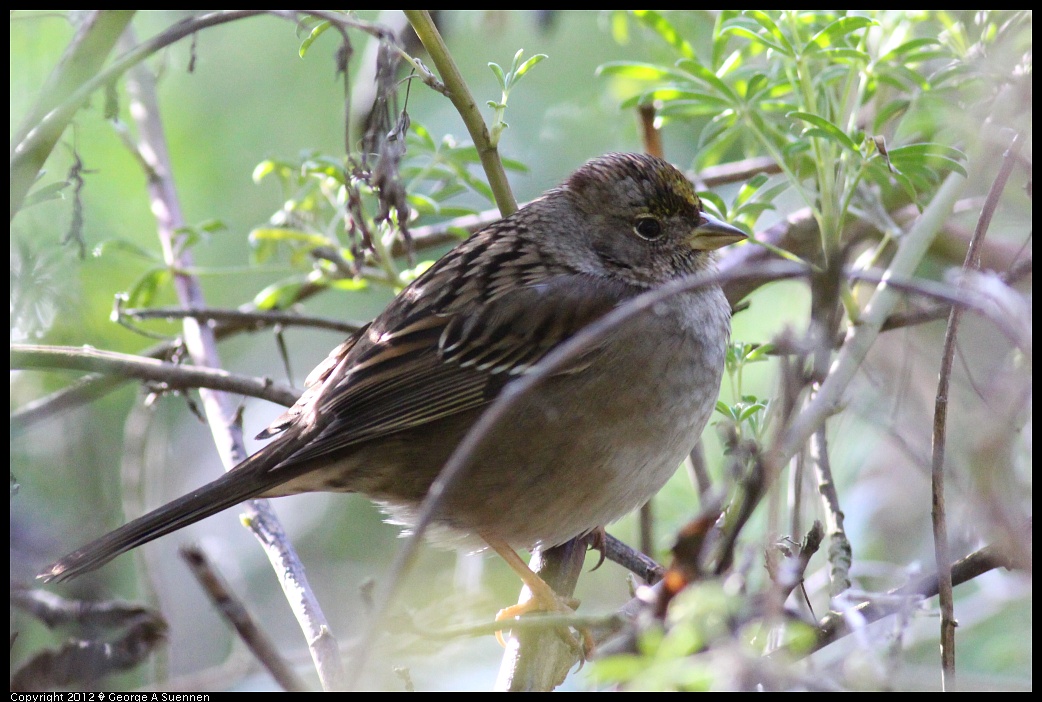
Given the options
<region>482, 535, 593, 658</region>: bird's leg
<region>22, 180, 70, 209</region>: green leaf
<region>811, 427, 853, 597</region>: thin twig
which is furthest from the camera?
<region>482, 535, 593, 658</region>: bird's leg

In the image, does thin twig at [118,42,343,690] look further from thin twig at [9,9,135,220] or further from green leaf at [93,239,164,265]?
thin twig at [9,9,135,220]

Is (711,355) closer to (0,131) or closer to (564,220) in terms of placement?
(564,220)

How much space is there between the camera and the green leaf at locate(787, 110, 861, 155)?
2355 millimetres

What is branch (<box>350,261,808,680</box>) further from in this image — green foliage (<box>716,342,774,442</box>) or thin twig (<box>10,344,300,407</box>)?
thin twig (<box>10,344,300,407</box>)

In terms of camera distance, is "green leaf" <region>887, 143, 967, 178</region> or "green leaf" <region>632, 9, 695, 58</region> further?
"green leaf" <region>632, 9, 695, 58</region>

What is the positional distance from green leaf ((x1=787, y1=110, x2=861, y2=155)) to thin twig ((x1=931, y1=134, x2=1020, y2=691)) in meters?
0.40

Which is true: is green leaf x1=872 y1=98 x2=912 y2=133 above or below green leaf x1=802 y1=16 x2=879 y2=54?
below

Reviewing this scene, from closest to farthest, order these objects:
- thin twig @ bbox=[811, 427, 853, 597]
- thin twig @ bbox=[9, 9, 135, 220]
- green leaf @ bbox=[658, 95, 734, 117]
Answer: thin twig @ bbox=[9, 9, 135, 220], thin twig @ bbox=[811, 427, 853, 597], green leaf @ bbox=[658, 95, 734, 117]

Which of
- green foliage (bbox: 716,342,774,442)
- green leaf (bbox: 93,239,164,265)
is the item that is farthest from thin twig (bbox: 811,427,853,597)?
green leaf (bbox: 93,239,164,265)

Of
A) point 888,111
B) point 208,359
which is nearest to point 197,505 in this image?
point 208,359

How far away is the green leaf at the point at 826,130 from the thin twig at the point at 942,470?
40cm

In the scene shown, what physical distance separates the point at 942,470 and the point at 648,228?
1560 millimetres

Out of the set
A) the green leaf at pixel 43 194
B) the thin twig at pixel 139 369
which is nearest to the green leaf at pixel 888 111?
the thin twig at pixel 139 369

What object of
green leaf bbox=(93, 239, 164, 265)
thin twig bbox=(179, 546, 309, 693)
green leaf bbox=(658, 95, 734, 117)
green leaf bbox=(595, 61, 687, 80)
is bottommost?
thin twig bbox=(179, 546, 309, 693)
